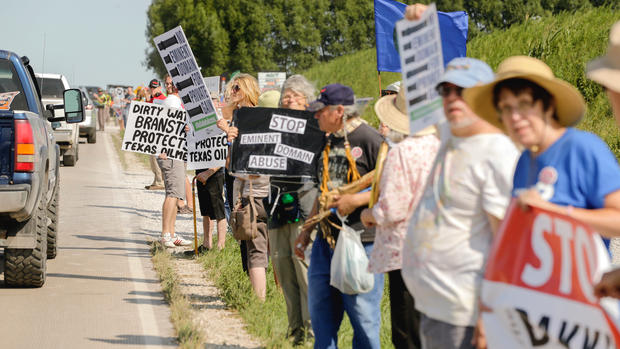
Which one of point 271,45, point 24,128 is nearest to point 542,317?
point 24,128

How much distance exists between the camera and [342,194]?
4.96m

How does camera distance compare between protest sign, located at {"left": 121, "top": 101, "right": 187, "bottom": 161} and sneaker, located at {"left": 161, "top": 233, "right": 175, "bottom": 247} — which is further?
sneaker, located at {"left": 161, "top": 233, "right": 175, "bottom": 247}

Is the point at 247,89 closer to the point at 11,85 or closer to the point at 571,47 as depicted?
the point at 11,85

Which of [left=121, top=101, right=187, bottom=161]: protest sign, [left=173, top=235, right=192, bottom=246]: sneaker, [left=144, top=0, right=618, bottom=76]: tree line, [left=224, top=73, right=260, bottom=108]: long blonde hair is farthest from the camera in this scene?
[left=144, top=0, right=618, bottom=76]: tree line

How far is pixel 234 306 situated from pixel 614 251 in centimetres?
451

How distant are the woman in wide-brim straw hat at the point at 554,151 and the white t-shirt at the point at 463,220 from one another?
135 mm

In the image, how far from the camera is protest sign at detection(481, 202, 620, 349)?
2.72 meters

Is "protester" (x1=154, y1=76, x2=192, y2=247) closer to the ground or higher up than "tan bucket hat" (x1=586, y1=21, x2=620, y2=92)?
closer to the ground

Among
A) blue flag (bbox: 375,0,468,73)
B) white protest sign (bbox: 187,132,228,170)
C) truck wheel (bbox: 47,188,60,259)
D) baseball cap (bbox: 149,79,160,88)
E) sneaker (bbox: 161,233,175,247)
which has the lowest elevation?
sneaker (bbox: 161,233,175,247)

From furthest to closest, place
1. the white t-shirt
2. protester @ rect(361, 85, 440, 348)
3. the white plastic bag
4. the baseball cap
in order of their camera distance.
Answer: the baseball cap → the white plastic bag → protester @ rect(361, 85, 440, 348) → the white t-shirt

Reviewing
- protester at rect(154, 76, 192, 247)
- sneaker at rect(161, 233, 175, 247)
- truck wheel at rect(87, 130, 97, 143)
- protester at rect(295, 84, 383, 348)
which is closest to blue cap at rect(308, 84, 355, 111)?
protester at rect(295, 84, 383, 348)

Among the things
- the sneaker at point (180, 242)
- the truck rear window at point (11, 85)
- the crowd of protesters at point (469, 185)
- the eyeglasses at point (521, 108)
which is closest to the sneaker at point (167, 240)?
the sneaker at point (180, 242)

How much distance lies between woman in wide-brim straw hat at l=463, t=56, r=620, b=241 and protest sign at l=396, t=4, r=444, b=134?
42cm

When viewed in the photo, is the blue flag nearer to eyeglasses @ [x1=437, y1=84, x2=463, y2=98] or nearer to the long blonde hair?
the long blonde hair
